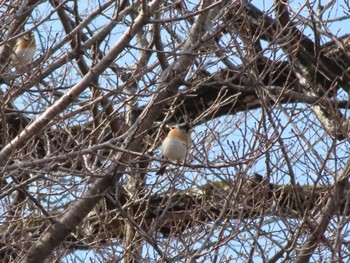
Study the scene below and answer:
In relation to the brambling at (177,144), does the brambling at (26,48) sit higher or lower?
higher

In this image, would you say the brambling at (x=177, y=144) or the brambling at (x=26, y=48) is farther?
the brambling at (x=26, y=48)

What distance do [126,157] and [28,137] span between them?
1.35m

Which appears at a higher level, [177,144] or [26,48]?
[26,48]

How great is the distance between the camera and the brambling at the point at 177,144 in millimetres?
6688

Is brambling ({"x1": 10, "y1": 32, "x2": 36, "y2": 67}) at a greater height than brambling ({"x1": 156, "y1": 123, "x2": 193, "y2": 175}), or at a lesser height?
greater

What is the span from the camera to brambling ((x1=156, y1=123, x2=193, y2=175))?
21.9 feet

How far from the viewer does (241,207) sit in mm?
5918

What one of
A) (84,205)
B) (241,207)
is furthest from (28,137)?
(241,207)

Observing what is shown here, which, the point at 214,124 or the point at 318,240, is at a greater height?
the point at 214,124

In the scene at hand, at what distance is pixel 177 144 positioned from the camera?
22.0 ft

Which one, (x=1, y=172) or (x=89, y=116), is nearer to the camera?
(x=1, y=172)

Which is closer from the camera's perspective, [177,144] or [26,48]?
[177,144]

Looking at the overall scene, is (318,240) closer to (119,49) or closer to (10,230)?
(119,49)

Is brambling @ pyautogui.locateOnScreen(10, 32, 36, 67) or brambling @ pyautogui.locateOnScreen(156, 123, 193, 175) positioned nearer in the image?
brambling @ pyautogui.locateOnScreen(156, 123, 193, 175)
